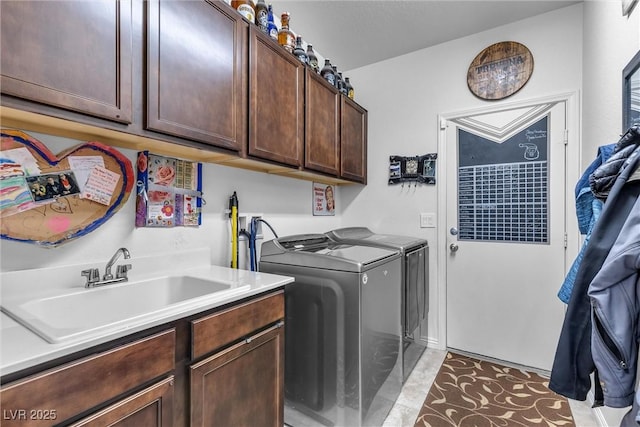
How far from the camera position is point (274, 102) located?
1775mm

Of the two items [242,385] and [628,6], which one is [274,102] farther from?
[628,6]

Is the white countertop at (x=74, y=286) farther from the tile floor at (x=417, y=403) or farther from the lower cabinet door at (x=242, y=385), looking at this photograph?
the tile floor at (x=417, y=403)

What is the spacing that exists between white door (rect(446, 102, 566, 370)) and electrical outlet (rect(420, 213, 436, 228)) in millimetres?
128

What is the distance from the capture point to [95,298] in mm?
1192

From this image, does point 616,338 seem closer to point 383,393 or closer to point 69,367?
point 383,393

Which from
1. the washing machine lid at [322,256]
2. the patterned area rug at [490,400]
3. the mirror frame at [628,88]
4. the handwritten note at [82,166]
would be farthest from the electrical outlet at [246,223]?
the mirror frame at [628,88]

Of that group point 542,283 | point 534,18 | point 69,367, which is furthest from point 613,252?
point 534,18

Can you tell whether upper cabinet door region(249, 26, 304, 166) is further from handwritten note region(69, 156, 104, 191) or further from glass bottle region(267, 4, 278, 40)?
handwritten note region(69, 156, 104, 191)

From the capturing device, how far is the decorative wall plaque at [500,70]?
2369 mm

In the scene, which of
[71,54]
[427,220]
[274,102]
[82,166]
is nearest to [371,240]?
[427,220]

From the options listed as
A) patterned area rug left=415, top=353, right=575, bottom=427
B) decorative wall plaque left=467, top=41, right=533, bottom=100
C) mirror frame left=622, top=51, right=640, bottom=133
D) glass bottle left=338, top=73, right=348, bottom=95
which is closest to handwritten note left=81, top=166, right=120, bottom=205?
glass bottle left=338, top=73, right=348, bottom=95

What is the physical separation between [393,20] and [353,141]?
3.23 feet

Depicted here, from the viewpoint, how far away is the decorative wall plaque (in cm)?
237

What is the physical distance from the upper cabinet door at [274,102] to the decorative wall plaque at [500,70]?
1552 millimetres
